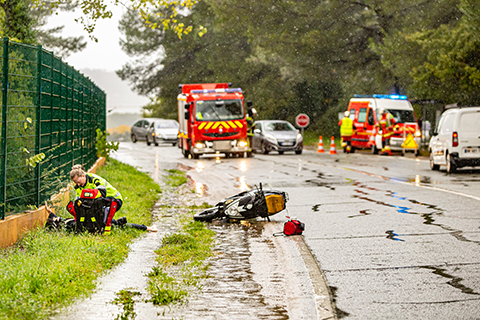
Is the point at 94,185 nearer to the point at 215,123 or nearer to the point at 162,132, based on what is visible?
the point at 215,123

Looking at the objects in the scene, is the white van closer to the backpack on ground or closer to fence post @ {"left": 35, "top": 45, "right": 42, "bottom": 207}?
fence post @ {"left": 35, "top": 45, "right": 42, "bottom": 207}

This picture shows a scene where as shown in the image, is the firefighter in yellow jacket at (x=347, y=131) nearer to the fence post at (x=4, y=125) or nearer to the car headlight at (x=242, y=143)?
the car headlight at (x=242, y=143)

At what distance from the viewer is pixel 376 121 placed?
31688 mm

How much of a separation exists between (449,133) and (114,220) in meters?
12.8

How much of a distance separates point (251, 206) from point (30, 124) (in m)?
3.42

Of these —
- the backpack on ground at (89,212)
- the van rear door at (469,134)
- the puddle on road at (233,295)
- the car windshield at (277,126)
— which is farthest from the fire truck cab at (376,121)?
the backpack on ground at (89,212)

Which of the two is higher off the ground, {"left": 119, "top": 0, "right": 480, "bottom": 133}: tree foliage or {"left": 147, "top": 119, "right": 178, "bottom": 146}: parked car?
{"left": 119, "top": 0, "right": 480, "bottom": 133}: tree foliage

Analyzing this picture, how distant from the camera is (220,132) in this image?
28.8 m

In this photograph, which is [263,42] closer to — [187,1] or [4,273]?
[187,1]

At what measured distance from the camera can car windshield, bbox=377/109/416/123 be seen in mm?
31562

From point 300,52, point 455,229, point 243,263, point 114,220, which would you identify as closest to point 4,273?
point 243,263

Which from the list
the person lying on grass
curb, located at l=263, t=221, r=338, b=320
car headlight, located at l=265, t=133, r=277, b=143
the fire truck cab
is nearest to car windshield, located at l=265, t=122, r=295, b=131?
car headlight, located at l=265, t=133, r=277, b=143

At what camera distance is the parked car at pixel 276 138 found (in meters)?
31.6

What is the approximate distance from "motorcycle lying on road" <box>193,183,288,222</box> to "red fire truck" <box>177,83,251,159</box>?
57.2 ft
